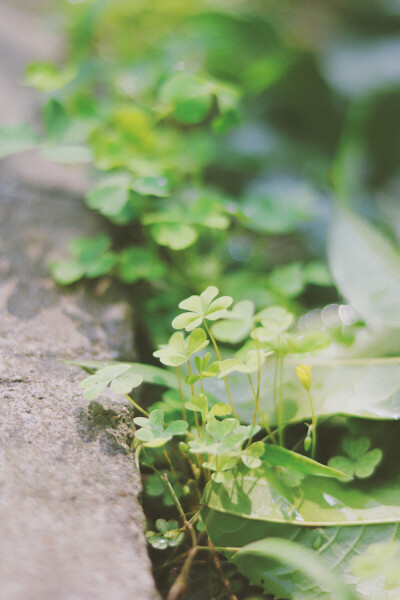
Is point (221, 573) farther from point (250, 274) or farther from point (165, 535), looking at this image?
point (250, 274)

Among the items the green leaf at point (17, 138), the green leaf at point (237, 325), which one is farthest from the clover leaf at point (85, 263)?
the green leaf at point (237, 325)

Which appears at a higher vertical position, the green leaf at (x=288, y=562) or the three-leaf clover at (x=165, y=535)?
the green leaf at (x=288, y=562)

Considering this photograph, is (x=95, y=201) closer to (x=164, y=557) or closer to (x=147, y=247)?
(x=147, y=247)

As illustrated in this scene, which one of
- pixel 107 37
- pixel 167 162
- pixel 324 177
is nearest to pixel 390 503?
pixel 167 162

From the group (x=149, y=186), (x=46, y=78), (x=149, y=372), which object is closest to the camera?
(x=149, y=372)

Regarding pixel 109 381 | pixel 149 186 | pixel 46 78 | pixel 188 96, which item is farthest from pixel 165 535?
pixel 46 78

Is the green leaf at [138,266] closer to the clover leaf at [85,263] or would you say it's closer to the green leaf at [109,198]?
the clover leaf at [85,263]

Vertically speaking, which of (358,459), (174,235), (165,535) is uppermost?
(174,235)
